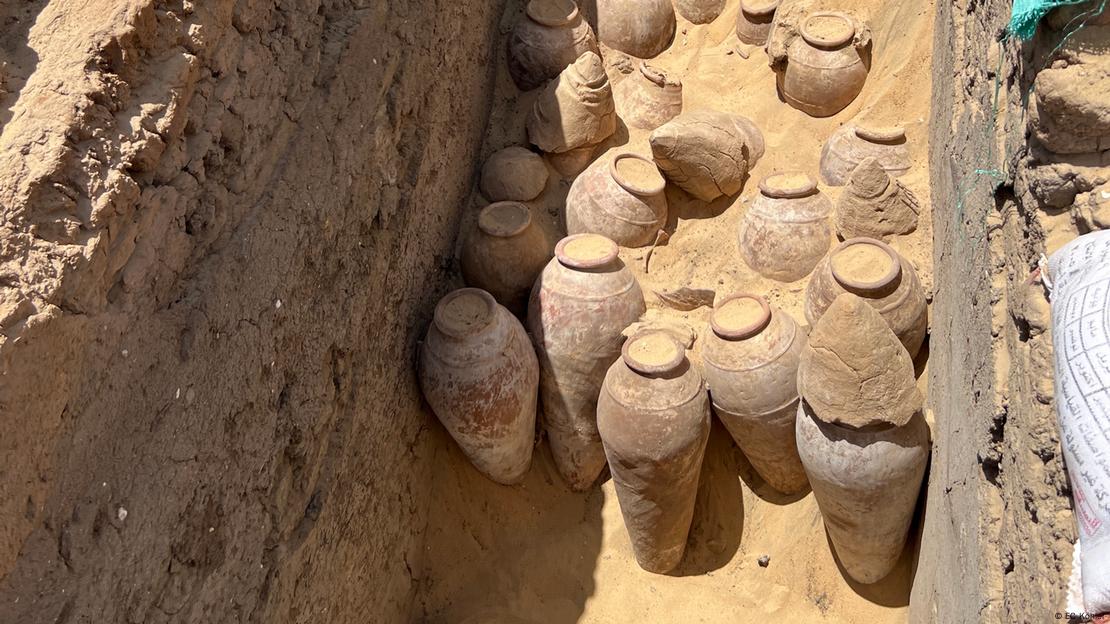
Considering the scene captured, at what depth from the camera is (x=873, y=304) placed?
3.26 m

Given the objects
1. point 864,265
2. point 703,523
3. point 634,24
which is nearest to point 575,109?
point 634,24

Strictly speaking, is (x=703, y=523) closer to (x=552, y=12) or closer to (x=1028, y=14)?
(x=1028, y=14)

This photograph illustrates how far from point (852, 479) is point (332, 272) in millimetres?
1953

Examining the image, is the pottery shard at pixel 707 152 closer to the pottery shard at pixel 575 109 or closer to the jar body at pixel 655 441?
the pottery shard at pixel 575 109

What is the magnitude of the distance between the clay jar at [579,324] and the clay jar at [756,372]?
0.41m

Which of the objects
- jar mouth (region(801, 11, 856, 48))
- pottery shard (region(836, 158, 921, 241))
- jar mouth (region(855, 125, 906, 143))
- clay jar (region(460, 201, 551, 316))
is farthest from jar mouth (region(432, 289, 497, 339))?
jar mouth (region(801, 11, 856, 48))

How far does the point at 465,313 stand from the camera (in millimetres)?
3510

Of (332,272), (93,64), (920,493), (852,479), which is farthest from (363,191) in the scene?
(920,493)

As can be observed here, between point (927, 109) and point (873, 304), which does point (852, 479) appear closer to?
point (873, 304)

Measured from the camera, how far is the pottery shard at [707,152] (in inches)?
160

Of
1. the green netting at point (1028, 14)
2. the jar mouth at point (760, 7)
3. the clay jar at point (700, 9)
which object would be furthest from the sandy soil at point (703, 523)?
the green netting at point (1028, 14)

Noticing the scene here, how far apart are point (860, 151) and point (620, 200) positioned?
3.63ft

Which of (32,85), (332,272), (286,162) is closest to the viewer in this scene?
(32,85)

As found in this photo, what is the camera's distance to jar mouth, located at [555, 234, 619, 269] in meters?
3.61
